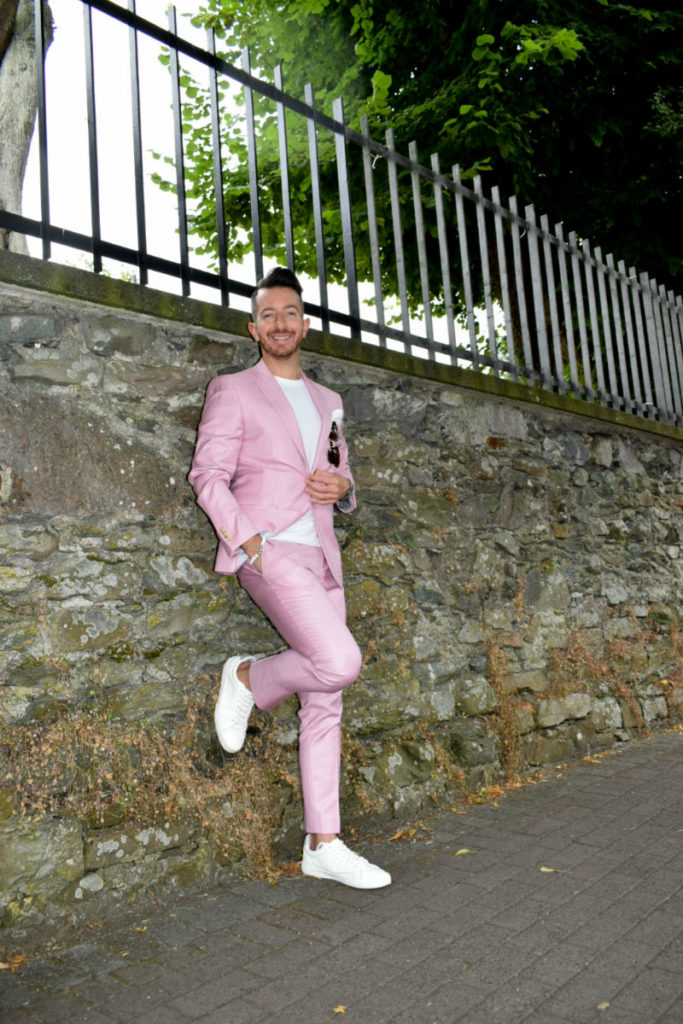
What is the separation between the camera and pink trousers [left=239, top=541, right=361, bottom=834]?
3.10m

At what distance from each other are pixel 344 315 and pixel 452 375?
78 centimetres

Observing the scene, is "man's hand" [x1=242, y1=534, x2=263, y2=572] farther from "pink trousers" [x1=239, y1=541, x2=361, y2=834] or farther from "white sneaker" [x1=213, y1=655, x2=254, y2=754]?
"white sneaker" [x1=213, y1=655, x2=254, y2=754]

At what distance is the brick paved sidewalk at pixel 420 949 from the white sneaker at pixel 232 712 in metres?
0.52

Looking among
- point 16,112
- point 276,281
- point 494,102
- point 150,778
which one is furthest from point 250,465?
point 494,102

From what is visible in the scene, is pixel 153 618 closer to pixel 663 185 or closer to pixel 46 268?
pixel 46 268

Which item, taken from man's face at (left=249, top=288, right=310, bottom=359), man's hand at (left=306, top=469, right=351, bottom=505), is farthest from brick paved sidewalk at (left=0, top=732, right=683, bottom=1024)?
man's face at (left=249, top=288, right=310, bottom=359)

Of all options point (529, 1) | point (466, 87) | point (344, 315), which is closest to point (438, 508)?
point (344, 315)

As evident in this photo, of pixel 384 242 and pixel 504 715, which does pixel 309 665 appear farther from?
pixel 384 242

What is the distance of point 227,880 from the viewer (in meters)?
3.13

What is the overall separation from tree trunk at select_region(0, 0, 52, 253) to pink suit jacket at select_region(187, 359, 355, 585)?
2.25 metres

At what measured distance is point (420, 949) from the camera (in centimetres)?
253

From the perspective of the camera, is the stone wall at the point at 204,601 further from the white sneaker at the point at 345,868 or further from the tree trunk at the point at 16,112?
the tree trunk at the point at 16,112

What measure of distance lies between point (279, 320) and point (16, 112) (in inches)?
106

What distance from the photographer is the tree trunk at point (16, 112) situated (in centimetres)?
475
